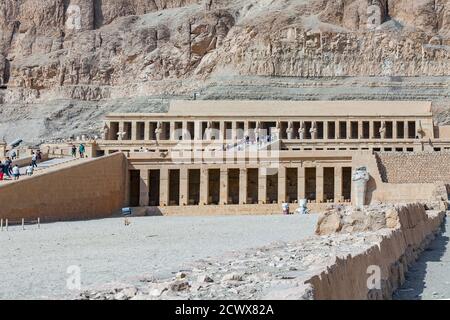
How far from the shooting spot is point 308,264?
30.8ft

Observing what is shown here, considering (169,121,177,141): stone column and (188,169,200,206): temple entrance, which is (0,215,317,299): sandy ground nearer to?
(188,169,200,206): temple entrance

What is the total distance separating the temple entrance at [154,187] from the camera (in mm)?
41294

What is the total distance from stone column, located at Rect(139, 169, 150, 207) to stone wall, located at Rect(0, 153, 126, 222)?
3.21 ft

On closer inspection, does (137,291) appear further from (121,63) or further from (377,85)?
(121,63)

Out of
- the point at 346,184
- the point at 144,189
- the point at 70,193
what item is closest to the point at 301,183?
the point at 346,184

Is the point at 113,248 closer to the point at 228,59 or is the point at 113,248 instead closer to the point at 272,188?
the point at 272,188

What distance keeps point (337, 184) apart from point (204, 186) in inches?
289

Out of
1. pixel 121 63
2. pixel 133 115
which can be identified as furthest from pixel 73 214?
pixel 121 63

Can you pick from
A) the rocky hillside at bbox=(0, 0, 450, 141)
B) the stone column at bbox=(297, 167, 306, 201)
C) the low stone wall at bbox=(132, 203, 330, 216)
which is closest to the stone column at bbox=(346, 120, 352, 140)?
the rocky hillside at bbox=(0, 0, 450, 141)

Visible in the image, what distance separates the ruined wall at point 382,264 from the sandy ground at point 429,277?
16cm

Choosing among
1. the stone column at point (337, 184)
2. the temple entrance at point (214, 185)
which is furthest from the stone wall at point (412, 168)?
the temple entrance at point (214, 185)

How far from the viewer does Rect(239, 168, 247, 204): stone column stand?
38.6m

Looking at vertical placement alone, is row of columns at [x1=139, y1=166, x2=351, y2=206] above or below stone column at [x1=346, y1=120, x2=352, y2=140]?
below

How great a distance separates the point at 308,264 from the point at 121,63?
274 ft
